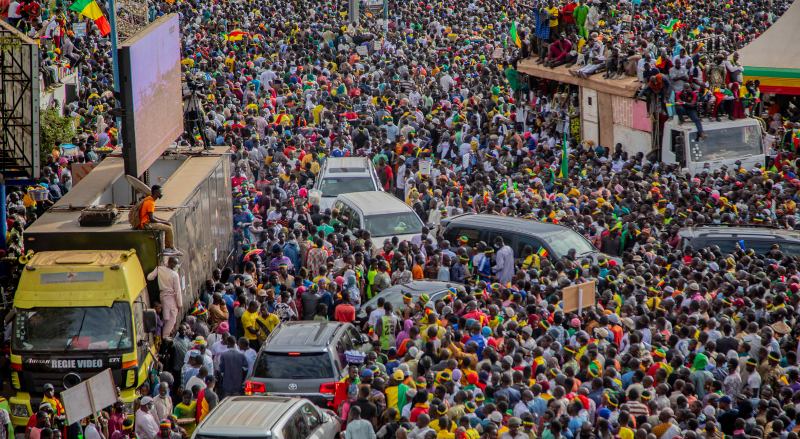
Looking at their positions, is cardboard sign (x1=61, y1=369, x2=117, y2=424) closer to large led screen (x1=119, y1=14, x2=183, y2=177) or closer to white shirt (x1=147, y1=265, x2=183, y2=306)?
white shirt (x1=147, y1=265, x2=183, y2=306)

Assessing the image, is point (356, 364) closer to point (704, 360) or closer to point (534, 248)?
point (704, 360)

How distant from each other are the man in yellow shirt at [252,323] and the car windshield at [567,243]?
5.20m

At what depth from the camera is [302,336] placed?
16125 mm

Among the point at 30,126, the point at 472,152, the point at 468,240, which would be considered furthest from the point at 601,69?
the point at 30,126

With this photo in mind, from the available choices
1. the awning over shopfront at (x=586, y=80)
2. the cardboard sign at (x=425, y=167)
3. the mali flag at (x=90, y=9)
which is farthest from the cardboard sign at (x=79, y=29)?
the cardboard sign at (x=425, y=167)

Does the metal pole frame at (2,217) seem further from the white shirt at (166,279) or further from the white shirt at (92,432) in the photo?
the white shirt at (92,432)

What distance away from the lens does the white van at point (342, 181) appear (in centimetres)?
2511

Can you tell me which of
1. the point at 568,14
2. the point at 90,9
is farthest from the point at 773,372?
the point at 90,9

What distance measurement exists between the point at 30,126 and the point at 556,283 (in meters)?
7.72

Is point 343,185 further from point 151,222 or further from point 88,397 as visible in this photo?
point 88,397

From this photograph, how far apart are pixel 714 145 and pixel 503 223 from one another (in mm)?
6610

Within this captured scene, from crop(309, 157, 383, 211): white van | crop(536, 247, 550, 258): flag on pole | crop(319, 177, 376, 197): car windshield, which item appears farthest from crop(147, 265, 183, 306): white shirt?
crop(319, 177, 376, 197): car windshield

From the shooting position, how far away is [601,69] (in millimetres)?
29859

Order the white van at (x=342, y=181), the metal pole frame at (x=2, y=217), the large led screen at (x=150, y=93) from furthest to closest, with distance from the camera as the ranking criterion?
the white van at (x=342, y=181)
the metal pole frame at (x=2, y=217)
the large led screen at (x=150, y=93)
